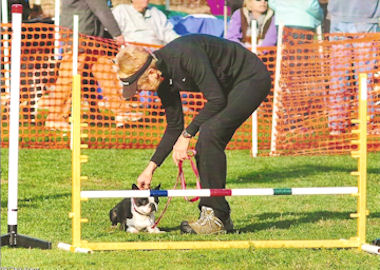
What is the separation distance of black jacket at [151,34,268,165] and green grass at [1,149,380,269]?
81 cm

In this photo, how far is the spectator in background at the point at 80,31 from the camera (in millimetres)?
12316

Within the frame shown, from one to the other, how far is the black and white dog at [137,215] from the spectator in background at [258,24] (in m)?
7.69

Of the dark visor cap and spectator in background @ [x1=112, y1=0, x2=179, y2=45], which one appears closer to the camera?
the dark visor cap

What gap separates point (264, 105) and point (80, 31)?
2690mm

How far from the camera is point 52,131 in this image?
40.2 feet

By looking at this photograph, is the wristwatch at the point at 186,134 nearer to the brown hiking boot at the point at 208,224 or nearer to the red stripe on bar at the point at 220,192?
the red stripe on bar at the point at 220,192

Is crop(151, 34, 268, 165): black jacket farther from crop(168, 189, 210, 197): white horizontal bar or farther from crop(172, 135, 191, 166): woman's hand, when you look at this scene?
crop(168, 189, 210, 197): white horizontal bar

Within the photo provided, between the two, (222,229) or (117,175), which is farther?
(117,175)

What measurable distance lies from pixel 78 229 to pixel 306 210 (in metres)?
2.59

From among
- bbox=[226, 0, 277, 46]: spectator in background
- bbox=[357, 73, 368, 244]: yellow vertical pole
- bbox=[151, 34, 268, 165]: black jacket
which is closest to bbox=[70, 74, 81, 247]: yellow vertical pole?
bbox=[151, 34, 268, 165]: black jacket

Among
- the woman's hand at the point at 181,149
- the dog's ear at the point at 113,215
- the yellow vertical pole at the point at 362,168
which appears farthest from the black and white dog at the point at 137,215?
the yellow vertical pole at the point at 362,168

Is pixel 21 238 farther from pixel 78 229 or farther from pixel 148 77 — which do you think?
pixel 148 77

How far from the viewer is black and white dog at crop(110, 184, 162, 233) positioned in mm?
6746

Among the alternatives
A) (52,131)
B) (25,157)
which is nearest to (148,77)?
(25,157)
